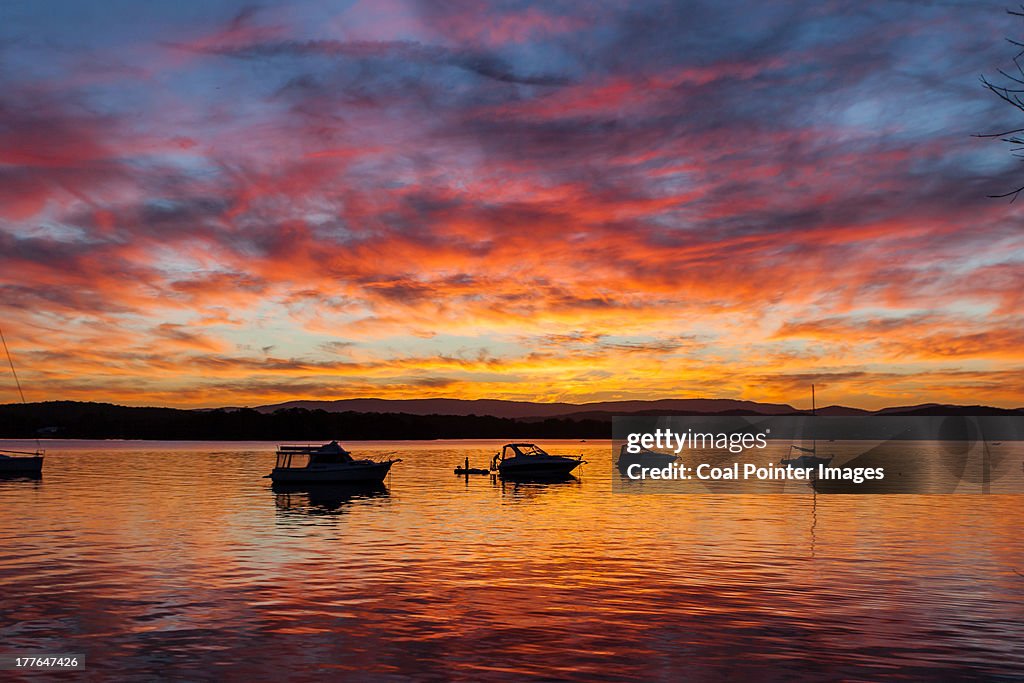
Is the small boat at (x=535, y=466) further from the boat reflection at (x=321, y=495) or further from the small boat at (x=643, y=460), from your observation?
the boat reflection at (x=321, y=495)

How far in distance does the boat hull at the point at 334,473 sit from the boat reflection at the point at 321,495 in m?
0.56

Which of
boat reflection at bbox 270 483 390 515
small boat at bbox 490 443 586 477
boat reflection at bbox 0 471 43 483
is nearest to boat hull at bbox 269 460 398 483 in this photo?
boat reflection at bbox 270 483 390 515

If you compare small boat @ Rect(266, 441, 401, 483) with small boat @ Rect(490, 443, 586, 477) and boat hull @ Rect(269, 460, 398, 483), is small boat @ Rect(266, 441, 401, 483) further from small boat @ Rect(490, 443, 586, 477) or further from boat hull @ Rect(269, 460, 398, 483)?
small boat @ Rect(490, 443, 586, 477)

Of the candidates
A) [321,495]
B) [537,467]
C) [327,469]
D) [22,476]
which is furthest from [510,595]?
[22,476]

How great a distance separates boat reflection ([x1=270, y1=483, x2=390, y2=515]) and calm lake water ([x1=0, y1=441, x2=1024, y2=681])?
363cm

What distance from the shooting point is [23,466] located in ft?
343

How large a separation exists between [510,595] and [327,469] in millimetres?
59934

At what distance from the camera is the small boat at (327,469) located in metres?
85.9

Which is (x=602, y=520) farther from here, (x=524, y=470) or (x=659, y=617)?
(x=524, y=470)

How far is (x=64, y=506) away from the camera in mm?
65812

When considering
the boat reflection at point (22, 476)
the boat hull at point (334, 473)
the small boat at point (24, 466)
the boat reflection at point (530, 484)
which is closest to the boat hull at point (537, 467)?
the boat reflection at point (530, 484)

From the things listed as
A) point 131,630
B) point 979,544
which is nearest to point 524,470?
point 979,544

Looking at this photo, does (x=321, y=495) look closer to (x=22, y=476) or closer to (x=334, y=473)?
(x=334, y=473)

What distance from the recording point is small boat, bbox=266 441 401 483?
85.9m
